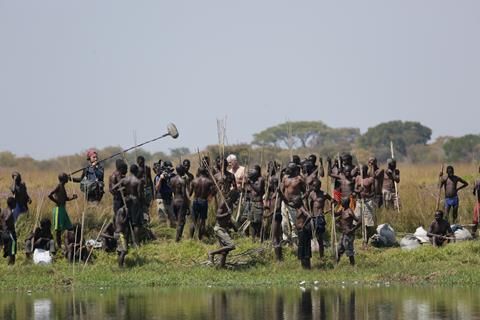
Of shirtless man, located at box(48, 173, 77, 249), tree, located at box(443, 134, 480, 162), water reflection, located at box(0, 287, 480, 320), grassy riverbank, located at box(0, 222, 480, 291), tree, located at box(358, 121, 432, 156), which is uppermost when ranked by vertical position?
tree, located at box(358, 121, 432, 156)

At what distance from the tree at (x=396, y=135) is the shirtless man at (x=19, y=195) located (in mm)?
53887

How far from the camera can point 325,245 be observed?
1019 inches

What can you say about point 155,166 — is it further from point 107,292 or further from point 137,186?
point 107,292

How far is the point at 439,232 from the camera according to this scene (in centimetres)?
2556

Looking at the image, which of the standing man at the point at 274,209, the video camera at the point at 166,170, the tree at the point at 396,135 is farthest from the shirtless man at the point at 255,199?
the tree at the point at 396,135

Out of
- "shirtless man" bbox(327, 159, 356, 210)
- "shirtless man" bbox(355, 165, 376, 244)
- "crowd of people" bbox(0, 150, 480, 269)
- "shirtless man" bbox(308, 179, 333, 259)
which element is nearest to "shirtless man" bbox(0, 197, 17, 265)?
"crowd of people" bbox(0, 150, 480, 269)

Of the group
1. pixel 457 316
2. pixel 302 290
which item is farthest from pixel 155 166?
pixel 457 316

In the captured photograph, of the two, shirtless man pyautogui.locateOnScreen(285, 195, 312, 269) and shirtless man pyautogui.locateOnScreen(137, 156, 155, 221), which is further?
shirtless man pyautogui.locateOnScreen(137, 156, 155, 221)

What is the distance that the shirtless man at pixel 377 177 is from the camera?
89.1 feet

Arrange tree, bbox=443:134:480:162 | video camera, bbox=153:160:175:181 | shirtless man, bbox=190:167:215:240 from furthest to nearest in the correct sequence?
tree, bbox=443:134:480:162 < video camera, bbox=153:160:175:181 < shirtless man, bbox=190:167:215:240

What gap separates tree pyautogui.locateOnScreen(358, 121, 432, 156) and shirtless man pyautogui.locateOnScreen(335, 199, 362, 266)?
5485 cm

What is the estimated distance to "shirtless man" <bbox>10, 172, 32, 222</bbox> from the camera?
2586 cm

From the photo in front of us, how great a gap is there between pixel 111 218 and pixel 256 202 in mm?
2959

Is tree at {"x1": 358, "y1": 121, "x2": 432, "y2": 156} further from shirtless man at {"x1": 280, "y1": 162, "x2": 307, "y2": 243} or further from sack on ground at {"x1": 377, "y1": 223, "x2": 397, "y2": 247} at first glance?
shirtless man at {"x1": 280, "y1": 162, "x2": 307, "y2": 243}
